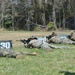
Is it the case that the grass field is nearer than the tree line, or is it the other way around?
the grass field

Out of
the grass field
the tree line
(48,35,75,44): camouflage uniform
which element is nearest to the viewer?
the grass field

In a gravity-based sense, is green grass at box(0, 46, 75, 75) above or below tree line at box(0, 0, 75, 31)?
below

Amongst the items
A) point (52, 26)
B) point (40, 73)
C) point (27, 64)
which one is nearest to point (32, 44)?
point (27, 64)

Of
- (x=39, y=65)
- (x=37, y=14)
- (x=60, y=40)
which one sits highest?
(x=37, y=14)

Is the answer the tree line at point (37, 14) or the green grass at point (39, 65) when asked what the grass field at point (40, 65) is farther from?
the tree line at point (37, 14)

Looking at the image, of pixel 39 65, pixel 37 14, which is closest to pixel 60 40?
pixel 39 65

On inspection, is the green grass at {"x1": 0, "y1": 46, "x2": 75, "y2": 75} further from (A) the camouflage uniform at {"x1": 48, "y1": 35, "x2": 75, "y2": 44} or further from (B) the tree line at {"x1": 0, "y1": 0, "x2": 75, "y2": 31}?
(B) the tree line at {"x1": 0, "y1": 0, "x2": 75, "y2": 31}

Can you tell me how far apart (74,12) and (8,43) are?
972 inches

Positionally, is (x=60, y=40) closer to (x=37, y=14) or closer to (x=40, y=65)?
(x=40, y=65)

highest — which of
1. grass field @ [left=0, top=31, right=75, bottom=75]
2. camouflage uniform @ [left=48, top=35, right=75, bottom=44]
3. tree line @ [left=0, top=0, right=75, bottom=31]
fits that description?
tree line @ [left=0, top=0, right=75, bottom=31]

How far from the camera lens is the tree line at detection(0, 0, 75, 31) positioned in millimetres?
34969

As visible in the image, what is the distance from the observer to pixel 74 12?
3403cm

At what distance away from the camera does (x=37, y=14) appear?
36.1 meters

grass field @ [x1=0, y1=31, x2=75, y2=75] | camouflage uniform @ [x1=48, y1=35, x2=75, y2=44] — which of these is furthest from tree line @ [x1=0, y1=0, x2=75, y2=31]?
grass field @ [x1=0, y1=31, x2=75, y2=75]
